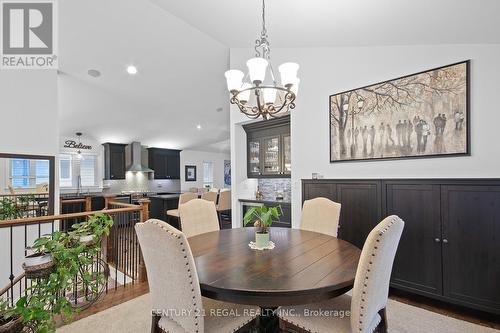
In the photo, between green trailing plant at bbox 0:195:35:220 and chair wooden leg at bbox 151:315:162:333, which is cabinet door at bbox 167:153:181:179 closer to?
green trailing plant at bbox 0:195:35:220

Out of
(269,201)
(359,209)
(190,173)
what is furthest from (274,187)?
(190,173)

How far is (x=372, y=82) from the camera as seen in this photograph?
3033mm

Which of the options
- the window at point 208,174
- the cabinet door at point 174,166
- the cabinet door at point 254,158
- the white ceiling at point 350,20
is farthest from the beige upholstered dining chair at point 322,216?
the window at point 208,174

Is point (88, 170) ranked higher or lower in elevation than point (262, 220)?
higher

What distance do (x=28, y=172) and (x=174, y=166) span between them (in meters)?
5.19

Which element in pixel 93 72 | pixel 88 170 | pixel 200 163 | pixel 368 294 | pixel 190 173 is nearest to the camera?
pixel 368 294

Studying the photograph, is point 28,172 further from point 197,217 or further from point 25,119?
A: point 197,217

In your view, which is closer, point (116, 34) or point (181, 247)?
point (181, 247)

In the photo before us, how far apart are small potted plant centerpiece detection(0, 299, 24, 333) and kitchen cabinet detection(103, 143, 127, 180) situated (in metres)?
6.69

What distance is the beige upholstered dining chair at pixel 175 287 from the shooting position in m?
1.21

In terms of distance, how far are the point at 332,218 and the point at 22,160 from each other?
4536mm

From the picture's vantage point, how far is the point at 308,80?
3609mm

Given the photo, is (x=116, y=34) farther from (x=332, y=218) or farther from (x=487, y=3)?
(x=487, y=3)

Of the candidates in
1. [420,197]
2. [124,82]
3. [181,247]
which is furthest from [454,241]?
[124,82]
